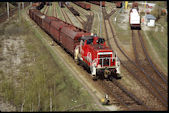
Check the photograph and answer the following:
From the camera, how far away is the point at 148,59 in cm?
2938

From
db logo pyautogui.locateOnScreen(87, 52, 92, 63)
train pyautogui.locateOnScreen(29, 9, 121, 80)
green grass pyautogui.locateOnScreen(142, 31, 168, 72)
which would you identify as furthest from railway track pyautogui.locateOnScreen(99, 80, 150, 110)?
green grass pyautogui.locateOnScreen(142, 31, 168, 72)

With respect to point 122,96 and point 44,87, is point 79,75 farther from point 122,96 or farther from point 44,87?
point 122,96

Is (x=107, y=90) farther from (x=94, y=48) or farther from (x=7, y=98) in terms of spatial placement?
(x=7, y=98)

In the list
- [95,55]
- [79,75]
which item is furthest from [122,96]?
[79,75]

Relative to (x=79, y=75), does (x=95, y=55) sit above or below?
above

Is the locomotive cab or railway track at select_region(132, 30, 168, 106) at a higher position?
the locomotive cab

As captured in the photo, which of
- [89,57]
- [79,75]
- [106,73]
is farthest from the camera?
[79,75]

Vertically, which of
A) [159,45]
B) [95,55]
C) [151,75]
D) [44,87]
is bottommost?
[44,87]

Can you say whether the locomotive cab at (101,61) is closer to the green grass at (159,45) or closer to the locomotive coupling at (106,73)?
the locomotive coupling at (106,73)

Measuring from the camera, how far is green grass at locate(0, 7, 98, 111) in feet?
57.0

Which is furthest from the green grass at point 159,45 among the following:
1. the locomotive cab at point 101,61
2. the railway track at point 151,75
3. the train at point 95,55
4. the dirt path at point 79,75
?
the dirt path at point 79,75

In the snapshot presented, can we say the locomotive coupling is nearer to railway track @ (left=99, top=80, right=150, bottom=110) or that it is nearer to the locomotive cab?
the locomotive cab

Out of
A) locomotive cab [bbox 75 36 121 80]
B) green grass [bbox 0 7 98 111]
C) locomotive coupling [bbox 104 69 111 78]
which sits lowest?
green grass [bbox 0 7 98 111]

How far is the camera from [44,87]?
807 inches
